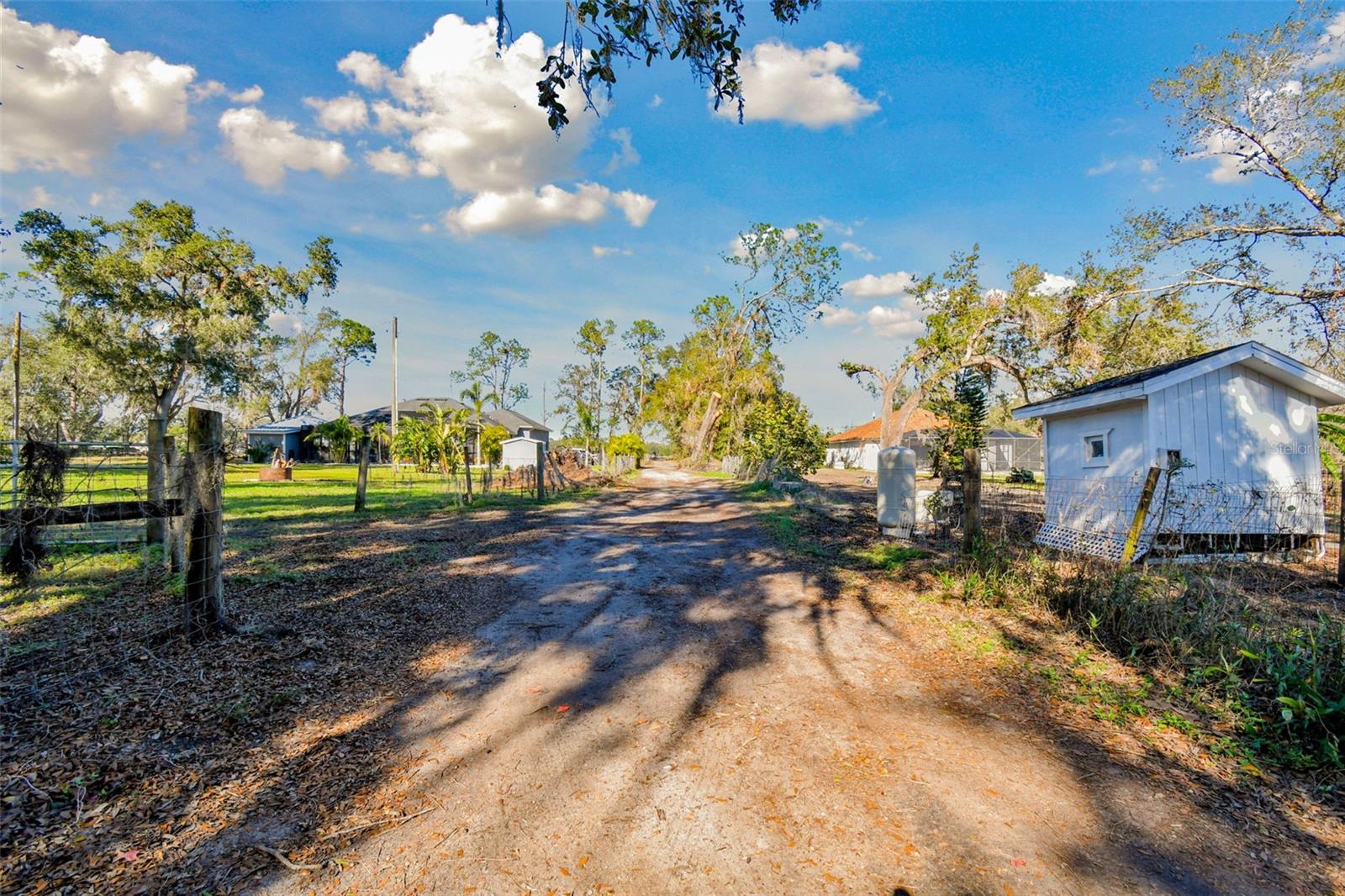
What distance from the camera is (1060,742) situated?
11.5 feet

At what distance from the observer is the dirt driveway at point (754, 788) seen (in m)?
2.39

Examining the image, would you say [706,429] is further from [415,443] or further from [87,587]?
[87,587]

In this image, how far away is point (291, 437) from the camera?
4566cm

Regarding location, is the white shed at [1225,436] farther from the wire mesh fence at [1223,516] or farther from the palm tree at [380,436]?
the palm tree at [380,436]

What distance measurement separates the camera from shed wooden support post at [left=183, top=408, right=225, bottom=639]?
448 cm

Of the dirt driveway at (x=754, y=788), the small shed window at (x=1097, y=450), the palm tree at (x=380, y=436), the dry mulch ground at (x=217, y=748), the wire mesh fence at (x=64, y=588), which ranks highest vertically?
the palm tree at (x=380, y=436)

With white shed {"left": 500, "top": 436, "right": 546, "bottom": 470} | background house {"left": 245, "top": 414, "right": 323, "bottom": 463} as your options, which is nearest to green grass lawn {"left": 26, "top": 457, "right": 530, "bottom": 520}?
white shed {"left": 500, "top": 436, "right": 546, "bottom": 470}

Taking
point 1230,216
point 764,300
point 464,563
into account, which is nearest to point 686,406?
point 764,300

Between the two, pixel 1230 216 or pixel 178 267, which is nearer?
pixel 1230 216

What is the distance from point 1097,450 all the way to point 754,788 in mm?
11429

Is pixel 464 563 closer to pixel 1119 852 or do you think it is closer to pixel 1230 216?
pixel 1119 852

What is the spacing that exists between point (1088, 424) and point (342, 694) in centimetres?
1290

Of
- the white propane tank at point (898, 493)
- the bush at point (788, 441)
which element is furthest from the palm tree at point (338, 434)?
the white propane tank at point (898, 493)

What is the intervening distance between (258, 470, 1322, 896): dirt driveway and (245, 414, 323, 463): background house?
46.4 m
